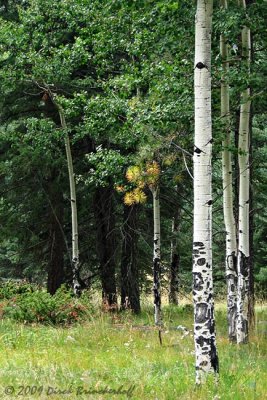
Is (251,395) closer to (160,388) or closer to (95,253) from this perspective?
(160,388)

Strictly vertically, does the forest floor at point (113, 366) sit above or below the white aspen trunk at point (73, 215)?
below

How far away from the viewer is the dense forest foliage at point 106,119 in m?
8.52

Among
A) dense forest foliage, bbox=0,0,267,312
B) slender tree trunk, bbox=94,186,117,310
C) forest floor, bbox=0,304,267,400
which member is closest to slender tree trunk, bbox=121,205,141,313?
dense forest foliage, bbox=0,0,267,312

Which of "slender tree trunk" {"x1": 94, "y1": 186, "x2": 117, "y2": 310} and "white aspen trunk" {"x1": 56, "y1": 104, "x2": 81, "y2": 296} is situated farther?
"slender tree trunk" {"x1": 94, "y1": 186, "x2": 117, "y2": 310}

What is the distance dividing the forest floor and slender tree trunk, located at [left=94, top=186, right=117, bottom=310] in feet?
18.7

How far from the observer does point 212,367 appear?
552 cm

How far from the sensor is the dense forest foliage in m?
8.52

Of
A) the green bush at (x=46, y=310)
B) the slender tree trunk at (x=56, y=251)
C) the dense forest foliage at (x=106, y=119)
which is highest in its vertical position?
the dense forest foliage at (x=106, y=119)

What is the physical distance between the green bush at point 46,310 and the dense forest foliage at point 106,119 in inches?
100

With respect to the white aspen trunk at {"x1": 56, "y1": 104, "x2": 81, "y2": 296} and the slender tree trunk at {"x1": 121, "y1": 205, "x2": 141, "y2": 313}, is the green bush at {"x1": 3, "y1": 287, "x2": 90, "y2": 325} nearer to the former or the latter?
the white aspen trunk at {"x1": 56, "y1": 104, "x2": 81, "y2": 296}

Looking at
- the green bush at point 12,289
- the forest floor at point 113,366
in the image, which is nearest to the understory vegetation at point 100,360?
the forest floor at point 113,366

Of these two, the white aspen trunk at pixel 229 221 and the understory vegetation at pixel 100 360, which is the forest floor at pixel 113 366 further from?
the white aspen trunk at pixel 229 221

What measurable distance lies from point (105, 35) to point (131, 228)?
244 inches

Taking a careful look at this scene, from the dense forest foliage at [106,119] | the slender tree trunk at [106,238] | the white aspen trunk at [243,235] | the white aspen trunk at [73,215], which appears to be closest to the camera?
the dense forest foliage at [106,119]
